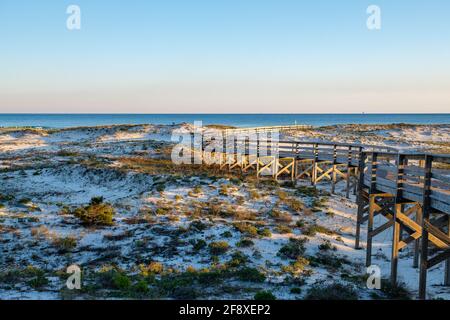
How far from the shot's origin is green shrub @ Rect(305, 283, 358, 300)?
374 inches

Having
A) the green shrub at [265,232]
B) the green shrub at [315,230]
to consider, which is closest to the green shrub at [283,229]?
the green shrub at [265,232]

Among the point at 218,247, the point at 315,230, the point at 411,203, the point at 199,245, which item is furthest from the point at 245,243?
the point at 411,203

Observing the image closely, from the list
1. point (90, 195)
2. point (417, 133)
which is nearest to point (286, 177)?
point (90, 195)

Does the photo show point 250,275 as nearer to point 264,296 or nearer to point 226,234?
point 264,296

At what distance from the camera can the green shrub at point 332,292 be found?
9.50 m

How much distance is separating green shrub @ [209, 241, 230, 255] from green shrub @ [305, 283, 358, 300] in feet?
12.9

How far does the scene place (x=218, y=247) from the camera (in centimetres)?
1372

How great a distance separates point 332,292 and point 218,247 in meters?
4.87

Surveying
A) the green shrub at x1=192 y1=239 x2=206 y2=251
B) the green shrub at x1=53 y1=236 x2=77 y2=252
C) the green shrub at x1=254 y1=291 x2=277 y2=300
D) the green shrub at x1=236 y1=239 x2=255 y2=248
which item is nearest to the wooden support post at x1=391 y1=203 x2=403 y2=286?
the green shrub at x1=254 y1=291 x2=277 y2=300

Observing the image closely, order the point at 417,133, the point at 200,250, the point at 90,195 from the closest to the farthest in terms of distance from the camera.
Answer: the point at 200,250, the point at 90,195, the point at 417,133

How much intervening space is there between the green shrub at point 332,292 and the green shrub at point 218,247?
392 cm
